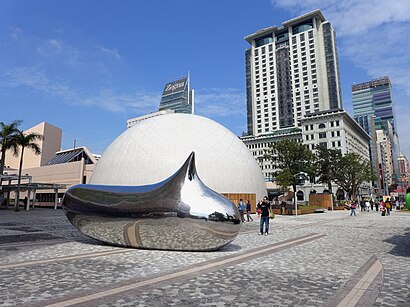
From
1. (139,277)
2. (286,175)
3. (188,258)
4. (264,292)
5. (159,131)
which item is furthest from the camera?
(286,175)

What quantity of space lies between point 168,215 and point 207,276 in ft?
10.7

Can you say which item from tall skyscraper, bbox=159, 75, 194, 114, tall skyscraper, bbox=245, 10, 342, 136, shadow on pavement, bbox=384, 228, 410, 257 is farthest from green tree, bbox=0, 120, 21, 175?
tall skyscraper, bbox=159, 75, 194, 114

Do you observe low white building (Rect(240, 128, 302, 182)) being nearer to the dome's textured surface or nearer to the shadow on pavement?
the dome's textured surface

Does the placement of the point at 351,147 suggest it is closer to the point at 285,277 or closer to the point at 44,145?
the point at 44,145

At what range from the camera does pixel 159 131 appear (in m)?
35.6

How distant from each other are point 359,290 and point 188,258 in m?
4.46

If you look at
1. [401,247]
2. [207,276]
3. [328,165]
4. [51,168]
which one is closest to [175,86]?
[51,168]

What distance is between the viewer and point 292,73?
12675 cm

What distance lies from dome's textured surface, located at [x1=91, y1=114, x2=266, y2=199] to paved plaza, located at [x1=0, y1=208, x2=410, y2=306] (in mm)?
22113

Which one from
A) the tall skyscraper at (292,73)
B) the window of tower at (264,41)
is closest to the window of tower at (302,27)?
the tall skyscraper at (292,73)

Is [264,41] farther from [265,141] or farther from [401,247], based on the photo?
[401,247]

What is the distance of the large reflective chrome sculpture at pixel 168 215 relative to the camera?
9211 mm

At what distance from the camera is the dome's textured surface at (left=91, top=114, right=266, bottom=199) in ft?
107

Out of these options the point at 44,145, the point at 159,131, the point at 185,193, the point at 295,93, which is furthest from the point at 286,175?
the point at 295,93
